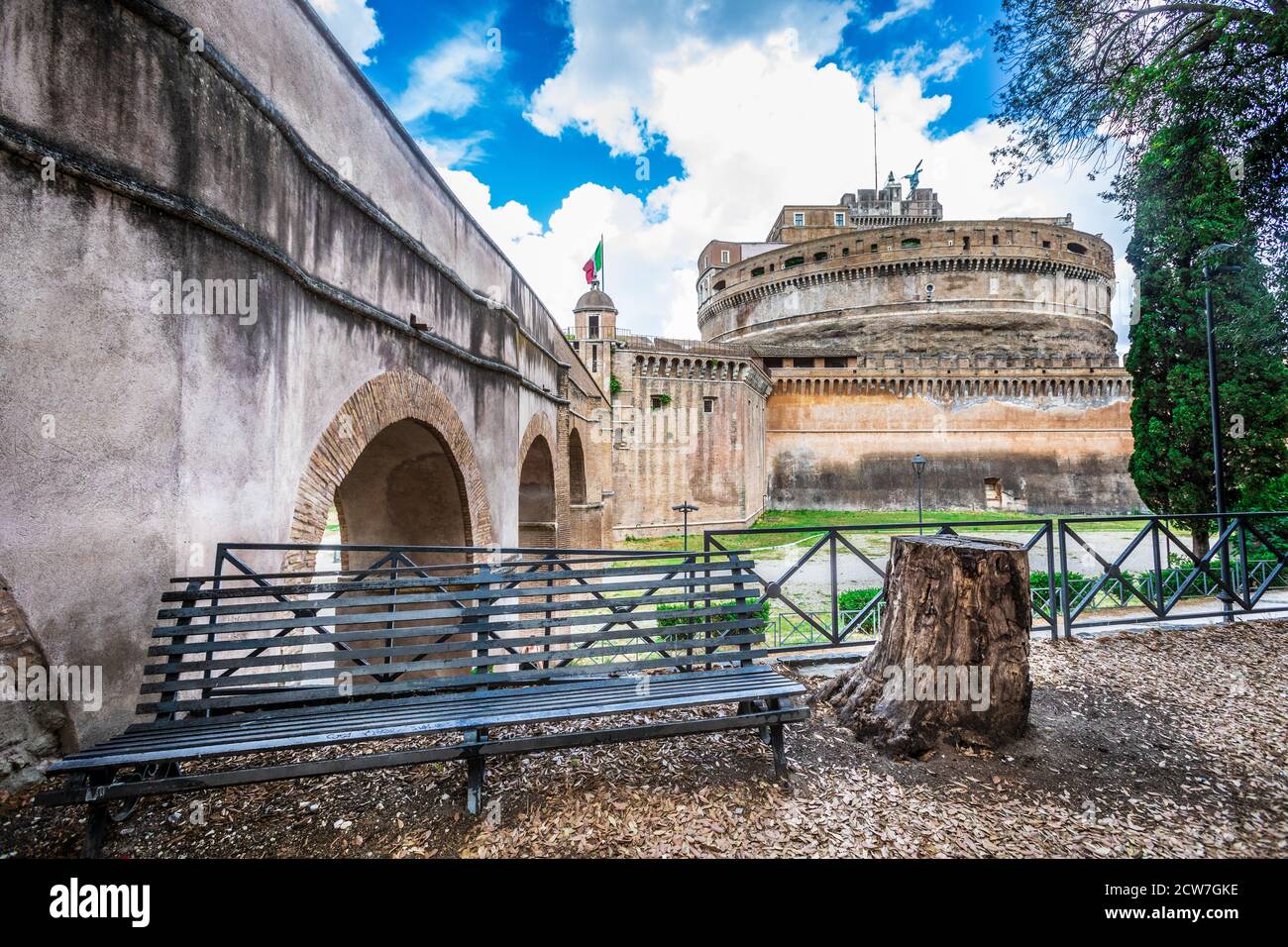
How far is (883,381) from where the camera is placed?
30.7 m

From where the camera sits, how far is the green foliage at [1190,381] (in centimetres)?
1201

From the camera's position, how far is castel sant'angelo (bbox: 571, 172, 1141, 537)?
1010 inches

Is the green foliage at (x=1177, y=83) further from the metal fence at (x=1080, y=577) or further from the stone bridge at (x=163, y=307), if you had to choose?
the stone bridge at (x=163, y=307)

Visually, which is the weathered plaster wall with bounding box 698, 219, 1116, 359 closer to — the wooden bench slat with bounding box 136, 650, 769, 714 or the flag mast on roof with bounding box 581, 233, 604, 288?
the flag mast on roof with bounding box 581, 233, 604, 288

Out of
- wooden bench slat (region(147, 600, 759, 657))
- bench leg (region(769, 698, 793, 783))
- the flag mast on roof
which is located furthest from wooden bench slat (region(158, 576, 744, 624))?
the flag mast on roof

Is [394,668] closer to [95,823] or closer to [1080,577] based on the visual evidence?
[95,823]

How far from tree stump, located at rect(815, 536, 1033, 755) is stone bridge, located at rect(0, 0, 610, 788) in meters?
3.71

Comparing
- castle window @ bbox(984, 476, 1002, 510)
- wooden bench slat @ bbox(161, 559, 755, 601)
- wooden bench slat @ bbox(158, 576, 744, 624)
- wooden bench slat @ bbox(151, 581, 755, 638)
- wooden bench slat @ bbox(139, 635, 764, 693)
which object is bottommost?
wooden bench slat @ bbox(139, 635, 764, 693)

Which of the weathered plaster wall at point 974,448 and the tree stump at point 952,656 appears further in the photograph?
the weathered plaster wall at point 974,448

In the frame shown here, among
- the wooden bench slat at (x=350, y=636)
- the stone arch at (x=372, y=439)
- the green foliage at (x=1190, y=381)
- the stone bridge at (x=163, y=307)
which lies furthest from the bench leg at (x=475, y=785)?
the green foliage at (x=1190, y=381)

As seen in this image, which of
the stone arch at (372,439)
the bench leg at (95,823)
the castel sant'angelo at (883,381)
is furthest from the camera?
the castel sant'angelo at (883,381)

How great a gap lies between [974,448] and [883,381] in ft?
20.1

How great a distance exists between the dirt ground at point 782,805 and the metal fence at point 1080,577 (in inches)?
50.2

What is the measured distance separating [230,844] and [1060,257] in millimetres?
47768
